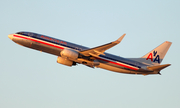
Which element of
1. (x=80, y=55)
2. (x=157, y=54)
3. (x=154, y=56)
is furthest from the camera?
(x=157, y=54)

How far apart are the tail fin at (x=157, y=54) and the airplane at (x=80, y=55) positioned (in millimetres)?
2833

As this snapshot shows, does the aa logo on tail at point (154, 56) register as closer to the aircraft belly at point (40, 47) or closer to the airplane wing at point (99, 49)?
the airplane wing at point (99, 49)

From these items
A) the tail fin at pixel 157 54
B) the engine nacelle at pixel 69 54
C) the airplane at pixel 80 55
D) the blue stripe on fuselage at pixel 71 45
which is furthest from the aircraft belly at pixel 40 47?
the tail fin at pixel 157 54

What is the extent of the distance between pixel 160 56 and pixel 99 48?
16.6 m

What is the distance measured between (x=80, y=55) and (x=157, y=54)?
18.2 meters

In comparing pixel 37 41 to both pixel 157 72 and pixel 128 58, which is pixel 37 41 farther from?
pixel 157 72

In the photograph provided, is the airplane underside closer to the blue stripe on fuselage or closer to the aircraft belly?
the aircraft belly

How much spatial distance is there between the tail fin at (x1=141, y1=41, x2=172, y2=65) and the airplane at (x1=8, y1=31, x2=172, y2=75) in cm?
283

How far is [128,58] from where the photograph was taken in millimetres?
52781

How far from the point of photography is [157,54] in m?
54.5

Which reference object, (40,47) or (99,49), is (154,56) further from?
(40,47)

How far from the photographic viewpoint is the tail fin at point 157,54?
177ft

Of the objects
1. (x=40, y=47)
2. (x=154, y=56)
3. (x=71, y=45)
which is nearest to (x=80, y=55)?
(x=71, y=45)

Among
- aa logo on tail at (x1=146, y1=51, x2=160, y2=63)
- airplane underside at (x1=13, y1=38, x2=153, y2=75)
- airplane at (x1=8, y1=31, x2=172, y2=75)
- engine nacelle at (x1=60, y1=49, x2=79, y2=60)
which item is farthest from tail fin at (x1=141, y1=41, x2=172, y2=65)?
engine nacelle at (x1=60, y1=49, x2=79, y2=60)
